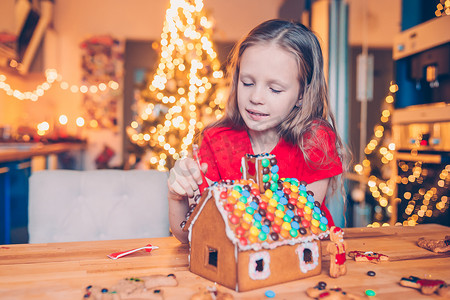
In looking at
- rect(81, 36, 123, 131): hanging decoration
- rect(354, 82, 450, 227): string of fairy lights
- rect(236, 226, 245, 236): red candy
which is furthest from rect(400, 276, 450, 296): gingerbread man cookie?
rect(81, 36, 123, 131): hanging decoration

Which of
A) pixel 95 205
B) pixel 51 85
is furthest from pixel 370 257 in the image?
pixel 51 85

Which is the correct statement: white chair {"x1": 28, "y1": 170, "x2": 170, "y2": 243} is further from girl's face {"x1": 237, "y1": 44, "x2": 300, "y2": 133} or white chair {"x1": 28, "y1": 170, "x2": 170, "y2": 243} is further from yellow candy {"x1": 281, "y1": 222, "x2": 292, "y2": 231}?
yellow candy {"x1": 281, "y1": 222, "x2": 292, "y2": 231}

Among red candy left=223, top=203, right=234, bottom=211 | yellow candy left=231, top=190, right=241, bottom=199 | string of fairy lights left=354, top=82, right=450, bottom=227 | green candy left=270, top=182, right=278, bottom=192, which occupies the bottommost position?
string of fairy lights left=354, top=82, right=450, bottom=227

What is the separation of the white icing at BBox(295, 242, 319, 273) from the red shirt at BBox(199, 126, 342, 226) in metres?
0.32

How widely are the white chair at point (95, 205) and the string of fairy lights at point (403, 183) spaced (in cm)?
190

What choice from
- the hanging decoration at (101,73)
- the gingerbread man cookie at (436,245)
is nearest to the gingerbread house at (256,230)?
the gingerbread man cookie at (436,245)

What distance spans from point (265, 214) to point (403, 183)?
248 centimetres

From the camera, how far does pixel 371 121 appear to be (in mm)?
3740

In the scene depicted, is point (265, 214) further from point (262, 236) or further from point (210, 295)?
point (210, 295)

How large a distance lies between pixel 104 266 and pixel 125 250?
142 mm

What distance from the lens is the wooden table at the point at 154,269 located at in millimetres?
708

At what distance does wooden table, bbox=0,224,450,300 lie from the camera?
71cm

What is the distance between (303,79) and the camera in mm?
1083

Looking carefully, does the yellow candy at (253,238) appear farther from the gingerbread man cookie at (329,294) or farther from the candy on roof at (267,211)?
the gingerbread man cookie at (329,294)
